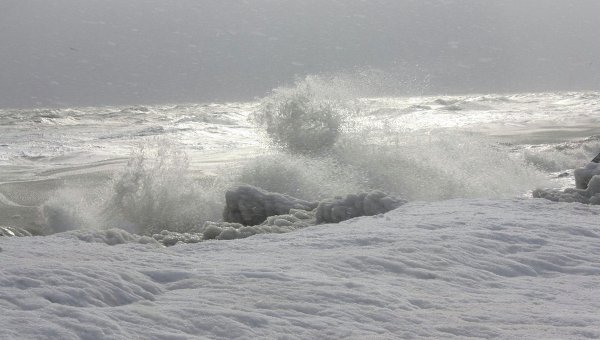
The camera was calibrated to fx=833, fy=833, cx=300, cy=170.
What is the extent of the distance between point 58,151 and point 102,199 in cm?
530

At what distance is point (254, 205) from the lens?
6.27 metres

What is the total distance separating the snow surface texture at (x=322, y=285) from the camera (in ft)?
8.22

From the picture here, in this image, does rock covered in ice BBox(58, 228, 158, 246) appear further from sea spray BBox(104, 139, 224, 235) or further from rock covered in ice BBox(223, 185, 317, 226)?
sea spray BBox(104, 139, 224, 235)

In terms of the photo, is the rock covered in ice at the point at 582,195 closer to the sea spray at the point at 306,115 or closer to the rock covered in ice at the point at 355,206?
the rock covered in ice at the point at 355,206

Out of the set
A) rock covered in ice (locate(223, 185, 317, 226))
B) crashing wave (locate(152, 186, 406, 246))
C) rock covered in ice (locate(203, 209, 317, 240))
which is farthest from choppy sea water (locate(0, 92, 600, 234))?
rock covered in ice (locate(203, 209, 317, 240))

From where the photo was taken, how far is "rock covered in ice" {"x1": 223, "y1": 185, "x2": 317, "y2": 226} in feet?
20.1

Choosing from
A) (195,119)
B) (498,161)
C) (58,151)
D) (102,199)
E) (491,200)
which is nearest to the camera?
(491,200)

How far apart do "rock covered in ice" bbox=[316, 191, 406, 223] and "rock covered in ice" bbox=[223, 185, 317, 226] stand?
2.04 feet

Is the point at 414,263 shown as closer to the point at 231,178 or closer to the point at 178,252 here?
the point at 178,252

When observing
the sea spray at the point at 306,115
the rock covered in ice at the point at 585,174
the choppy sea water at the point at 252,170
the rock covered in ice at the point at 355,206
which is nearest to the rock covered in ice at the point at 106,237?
the rock covered in ice at the point at 355,206

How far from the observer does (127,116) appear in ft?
65.1

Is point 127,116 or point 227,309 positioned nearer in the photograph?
point 227,309

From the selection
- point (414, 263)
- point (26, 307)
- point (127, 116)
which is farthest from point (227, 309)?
point (127, 116)

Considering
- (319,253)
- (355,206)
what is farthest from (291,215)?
(319,253)
